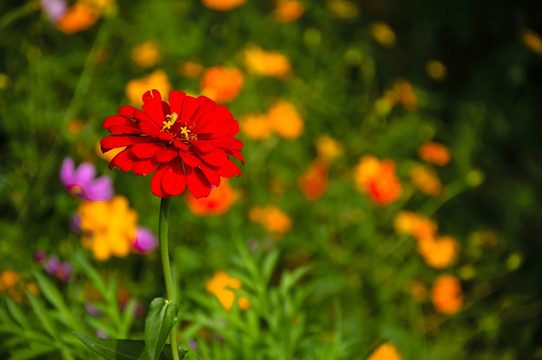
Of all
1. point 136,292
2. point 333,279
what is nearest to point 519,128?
point 333,279

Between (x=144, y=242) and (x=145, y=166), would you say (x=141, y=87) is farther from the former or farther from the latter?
(x=145, y=166)

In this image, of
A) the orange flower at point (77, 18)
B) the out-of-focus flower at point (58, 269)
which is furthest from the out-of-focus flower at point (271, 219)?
the orange flower at point (77, 18)

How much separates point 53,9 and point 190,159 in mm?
894

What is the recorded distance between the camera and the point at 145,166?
0.45 m

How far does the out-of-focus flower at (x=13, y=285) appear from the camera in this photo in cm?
85

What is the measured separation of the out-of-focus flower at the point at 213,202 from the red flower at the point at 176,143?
0.60 m

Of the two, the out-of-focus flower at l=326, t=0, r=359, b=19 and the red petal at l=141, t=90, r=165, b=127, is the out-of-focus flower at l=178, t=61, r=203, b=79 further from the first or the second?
the red petal at l=141, t=90, r=165, b=127

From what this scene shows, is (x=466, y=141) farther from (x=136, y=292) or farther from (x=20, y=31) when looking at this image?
(x=20, y=31)

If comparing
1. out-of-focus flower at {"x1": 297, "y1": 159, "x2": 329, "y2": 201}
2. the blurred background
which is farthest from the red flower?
out-of-focus flower at {"x1": 297, "y1": 159, "x2": 329, "y2": 201}

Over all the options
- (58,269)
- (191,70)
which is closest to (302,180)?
(191,70)

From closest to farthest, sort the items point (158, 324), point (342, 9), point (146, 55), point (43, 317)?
point (158, 324) → point (43, 317) → point (146, 55) → point (342, 9)

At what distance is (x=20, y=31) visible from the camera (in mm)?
1440

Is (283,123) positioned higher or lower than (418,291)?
higher

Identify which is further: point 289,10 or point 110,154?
point 289,10
